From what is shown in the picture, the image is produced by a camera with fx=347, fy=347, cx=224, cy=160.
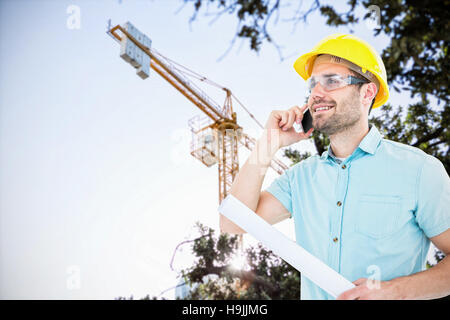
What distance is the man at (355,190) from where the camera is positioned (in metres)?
1.50

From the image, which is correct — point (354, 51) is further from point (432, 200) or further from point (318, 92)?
point (432, 200)

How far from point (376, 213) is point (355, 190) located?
158 millimetres

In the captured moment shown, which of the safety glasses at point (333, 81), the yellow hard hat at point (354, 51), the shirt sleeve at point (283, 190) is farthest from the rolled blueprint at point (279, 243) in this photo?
the yellow hard hat at point (354, 51)

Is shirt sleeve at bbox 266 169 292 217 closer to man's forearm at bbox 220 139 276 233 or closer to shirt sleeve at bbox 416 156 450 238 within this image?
man's forearm at bbox 220 139 276 233

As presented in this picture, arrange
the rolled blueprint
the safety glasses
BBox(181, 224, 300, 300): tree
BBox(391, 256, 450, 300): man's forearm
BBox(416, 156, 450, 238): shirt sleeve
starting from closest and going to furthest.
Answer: the rolled blueprint → BBox(391, 256, 450, 300): man's forearm → BBox(416, 156, 450, 238): shirt sleeve → the safety glasses → BBox(181, 224, 300, 300): tree

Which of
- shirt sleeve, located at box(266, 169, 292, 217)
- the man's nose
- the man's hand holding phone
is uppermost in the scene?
the man's nose

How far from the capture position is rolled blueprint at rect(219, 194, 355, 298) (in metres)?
0.94

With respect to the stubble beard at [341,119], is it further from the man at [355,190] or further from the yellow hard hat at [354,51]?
the yellow hard hat at [354,51]

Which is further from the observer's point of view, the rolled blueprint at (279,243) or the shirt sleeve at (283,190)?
the shirt sleeve at (283,190)

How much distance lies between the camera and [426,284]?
1289 millimetres

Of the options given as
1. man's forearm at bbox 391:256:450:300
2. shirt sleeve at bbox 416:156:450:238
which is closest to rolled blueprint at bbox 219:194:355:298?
man's forearm at bbox 391:256:450:300

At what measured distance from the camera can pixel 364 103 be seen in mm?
2025

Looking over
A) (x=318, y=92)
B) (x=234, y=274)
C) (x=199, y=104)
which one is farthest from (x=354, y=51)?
(x=199, y=104)
